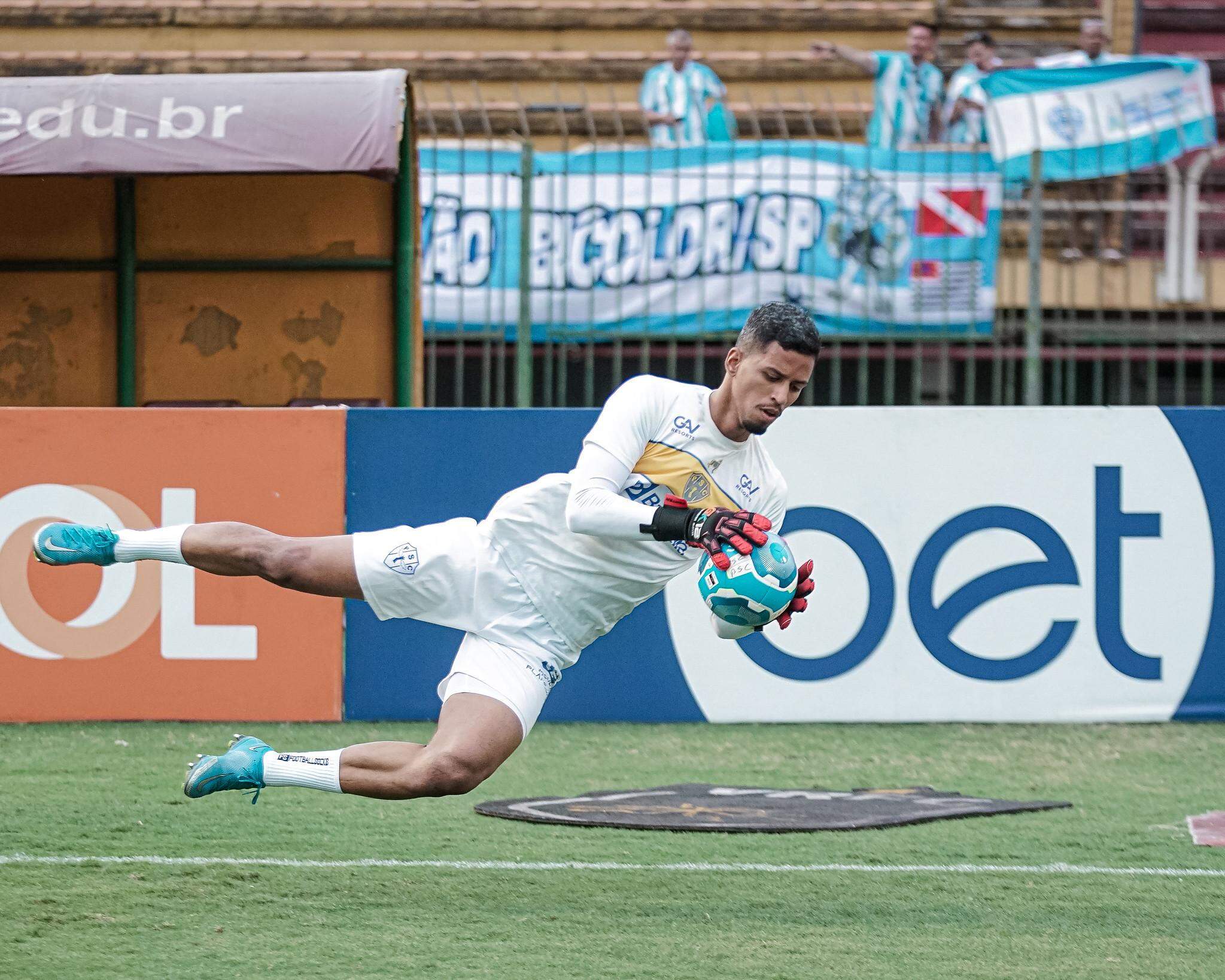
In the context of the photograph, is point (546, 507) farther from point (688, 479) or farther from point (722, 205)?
point (722, 205)

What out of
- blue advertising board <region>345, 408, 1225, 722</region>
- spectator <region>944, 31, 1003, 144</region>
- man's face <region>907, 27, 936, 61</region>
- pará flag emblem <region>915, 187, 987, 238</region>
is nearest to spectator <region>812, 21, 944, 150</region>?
man's face <region>907, 27, 936, 61</region>

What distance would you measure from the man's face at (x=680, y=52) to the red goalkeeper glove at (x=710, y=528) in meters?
8.40

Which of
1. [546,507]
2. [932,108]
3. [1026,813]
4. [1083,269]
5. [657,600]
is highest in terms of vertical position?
[932,108]

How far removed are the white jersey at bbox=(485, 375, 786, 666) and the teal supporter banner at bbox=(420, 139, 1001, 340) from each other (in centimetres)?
562

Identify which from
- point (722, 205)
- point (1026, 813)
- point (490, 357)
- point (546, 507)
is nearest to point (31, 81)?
point (490, 357)

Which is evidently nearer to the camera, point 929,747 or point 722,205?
point 929,747

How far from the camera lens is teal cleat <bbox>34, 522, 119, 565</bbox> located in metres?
5.55

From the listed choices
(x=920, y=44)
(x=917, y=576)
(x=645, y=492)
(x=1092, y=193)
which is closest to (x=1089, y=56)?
(x=1092, y=193)

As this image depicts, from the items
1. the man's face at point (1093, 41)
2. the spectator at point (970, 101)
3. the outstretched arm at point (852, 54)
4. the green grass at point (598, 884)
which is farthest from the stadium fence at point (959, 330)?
the green grass at point (598, 884)

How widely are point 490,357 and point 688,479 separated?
575 cm

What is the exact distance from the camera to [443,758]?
4.90 meters

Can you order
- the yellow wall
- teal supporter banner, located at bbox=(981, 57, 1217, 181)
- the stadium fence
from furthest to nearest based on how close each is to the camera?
teal supporter banner, located at bbox=(981, 57, 1217, 181) → the stadium fence → the yellow wall

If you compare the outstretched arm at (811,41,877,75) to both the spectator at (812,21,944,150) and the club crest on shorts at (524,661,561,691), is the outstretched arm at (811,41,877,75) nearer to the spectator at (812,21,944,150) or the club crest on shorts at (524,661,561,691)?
the spectator at (812,21,944,150)

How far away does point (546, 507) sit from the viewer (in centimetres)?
543
